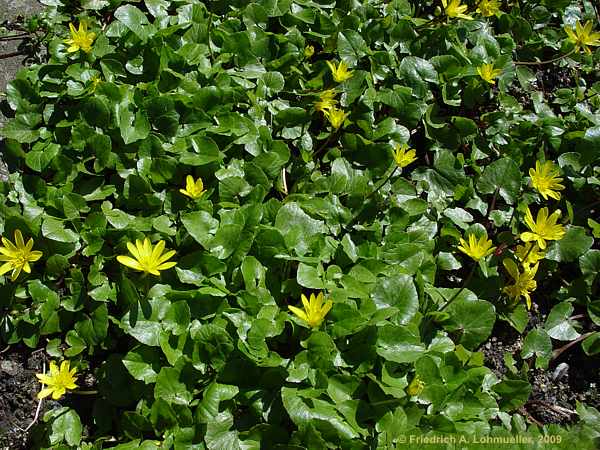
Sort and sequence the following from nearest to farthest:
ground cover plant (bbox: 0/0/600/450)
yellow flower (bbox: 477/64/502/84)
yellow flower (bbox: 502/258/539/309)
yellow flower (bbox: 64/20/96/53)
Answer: ground cover plant (bbox: 0/0/600/450)
yellow flower (bbox: 502/258/539/309)
yellow flower (bbox: 64/20/96/53)
yellow flower (bbox: 477/64/502/84)

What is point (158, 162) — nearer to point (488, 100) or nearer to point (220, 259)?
point (220, 259)

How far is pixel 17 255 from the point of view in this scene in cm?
263

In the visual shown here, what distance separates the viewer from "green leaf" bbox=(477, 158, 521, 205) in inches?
127

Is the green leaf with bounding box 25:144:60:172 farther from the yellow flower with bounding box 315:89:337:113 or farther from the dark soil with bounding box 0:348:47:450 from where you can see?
the yellow flower with bounding box 315:89:337:113

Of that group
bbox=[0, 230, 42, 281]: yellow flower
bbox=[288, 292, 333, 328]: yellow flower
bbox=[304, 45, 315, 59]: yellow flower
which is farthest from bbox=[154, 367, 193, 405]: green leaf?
bbox=[304, 45, 315, 59]: yellow flower

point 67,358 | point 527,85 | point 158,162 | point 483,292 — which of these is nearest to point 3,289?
point 67,358

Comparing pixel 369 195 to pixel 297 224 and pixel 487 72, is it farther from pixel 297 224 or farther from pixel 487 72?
pixel 487 72

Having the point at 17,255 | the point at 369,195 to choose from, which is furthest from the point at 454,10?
the point at 17,255

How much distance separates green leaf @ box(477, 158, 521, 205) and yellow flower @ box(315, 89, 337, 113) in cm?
83

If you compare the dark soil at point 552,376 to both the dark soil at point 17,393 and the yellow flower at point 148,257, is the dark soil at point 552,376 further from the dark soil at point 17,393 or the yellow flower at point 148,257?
the dark soil at point 17,393

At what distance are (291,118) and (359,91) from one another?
39cm

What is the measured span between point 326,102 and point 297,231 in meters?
0.71

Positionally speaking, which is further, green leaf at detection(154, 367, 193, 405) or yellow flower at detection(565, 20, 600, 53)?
yellow flower at detection(565, 20, 600, 53)

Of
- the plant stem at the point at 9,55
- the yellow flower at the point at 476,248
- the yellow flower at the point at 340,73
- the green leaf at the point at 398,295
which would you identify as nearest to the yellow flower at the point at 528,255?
the yellow flower at the point at 476,248
